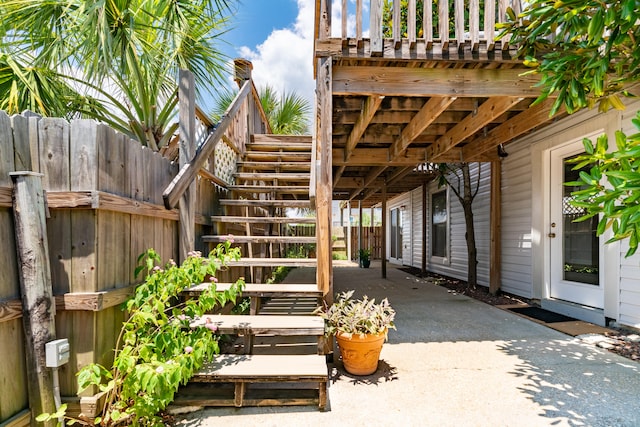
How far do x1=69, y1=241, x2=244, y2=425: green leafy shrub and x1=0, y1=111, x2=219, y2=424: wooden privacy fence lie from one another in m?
0.13

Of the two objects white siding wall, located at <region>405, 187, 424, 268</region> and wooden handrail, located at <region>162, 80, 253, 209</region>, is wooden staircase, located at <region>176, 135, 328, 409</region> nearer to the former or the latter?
wooden handrail, located at <region>162, 80, 253, 209</region>

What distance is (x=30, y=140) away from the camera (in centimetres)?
160

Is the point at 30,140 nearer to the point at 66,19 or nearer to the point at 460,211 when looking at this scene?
the point at 66,19

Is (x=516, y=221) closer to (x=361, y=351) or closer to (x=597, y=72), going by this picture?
(x=597, y=72)

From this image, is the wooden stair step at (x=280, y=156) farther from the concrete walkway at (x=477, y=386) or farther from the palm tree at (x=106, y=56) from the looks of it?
the concrete walkway at (x=477, y=386)

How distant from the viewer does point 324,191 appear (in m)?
2.54

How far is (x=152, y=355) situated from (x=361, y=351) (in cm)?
137

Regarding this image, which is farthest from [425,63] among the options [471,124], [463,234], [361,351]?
[463,234]

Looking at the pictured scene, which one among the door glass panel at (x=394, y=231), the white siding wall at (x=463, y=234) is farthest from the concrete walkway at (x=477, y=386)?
the door glass panel at (x=394, y=231)

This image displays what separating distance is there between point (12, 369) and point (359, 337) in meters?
1.90

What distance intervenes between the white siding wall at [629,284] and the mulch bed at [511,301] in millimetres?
135

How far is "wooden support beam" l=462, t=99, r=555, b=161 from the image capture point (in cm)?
344

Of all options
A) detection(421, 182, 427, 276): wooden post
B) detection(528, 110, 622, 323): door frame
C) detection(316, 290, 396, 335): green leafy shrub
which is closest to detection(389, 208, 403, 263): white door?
detection(421, 182, 427, 276): wooden post

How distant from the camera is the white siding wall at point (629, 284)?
2.94 meters
